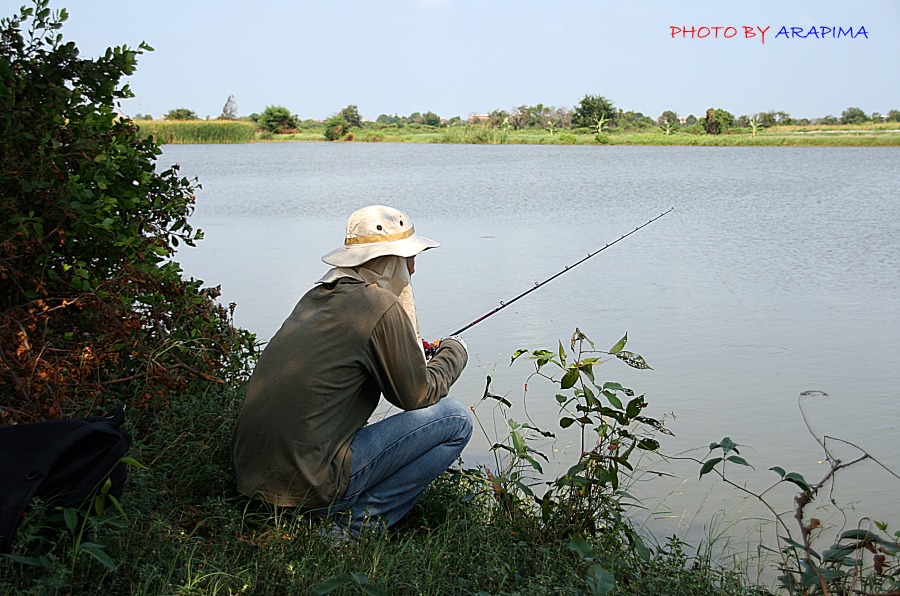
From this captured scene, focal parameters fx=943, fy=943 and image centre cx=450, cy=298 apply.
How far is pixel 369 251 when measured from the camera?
110 inches

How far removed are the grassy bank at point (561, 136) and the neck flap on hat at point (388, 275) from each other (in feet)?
86.5


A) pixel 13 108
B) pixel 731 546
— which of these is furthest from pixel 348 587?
pixel 13 108

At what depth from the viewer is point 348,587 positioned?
2.18m

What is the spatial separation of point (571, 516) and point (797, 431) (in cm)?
189

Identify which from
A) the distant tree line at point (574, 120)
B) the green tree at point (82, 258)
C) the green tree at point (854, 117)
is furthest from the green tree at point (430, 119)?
the green tree at point (82, 258)

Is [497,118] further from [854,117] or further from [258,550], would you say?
[258,550]

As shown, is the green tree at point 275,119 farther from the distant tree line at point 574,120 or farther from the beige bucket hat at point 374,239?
the beige bucket hat at point 374,239

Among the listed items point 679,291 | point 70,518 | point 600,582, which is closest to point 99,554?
point 70,518

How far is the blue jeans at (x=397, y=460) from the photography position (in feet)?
9.08

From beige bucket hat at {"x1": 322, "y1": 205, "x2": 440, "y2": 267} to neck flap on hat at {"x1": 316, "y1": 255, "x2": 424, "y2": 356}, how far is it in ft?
0.10

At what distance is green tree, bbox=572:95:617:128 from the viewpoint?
146ft

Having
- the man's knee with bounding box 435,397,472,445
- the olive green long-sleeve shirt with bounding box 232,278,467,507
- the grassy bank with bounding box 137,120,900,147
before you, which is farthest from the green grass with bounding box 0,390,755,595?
the grassy bank with bounding box 137,120,900,147

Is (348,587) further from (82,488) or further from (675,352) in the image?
(675,352)

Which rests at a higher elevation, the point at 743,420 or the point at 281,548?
the point at 281,548
